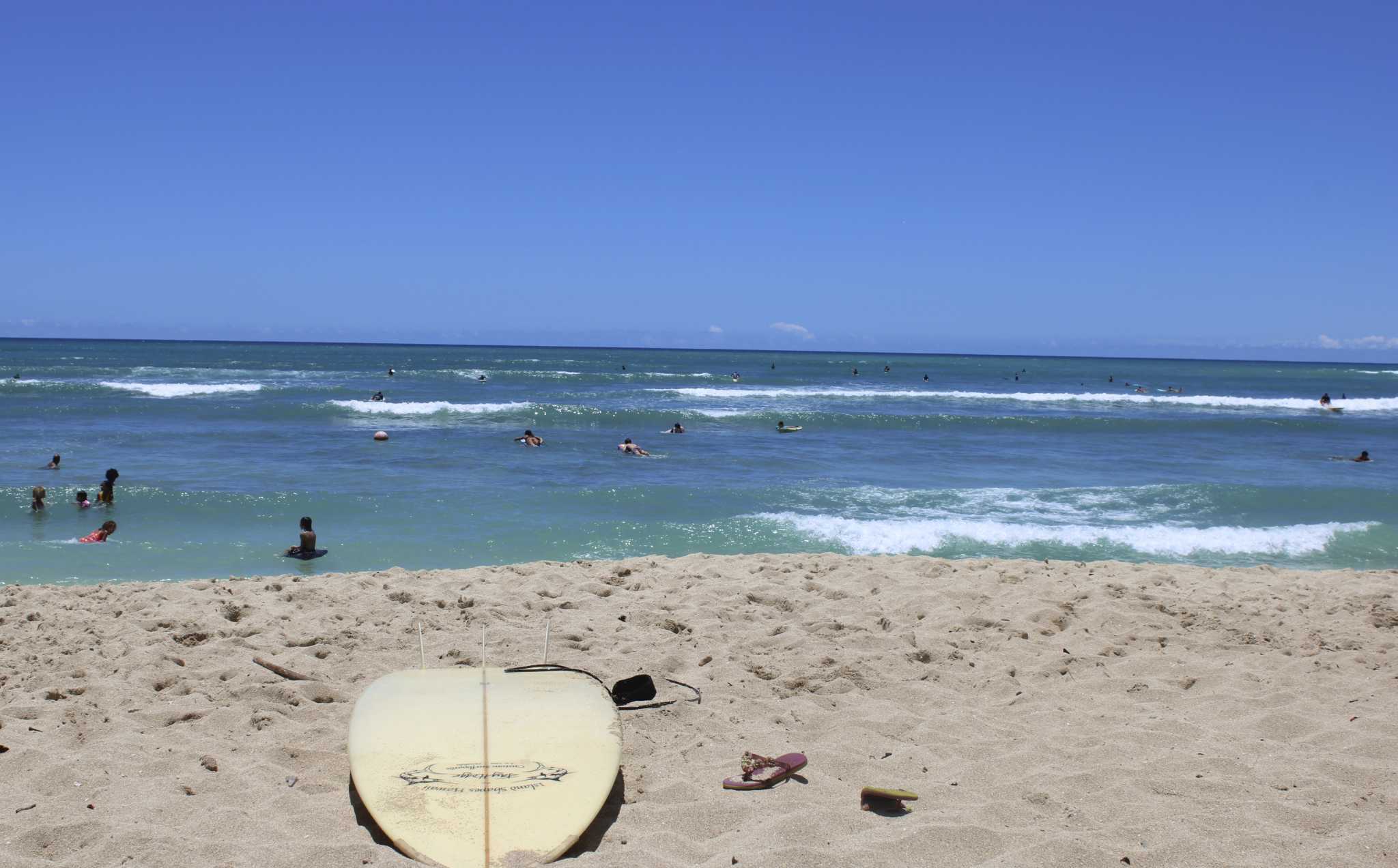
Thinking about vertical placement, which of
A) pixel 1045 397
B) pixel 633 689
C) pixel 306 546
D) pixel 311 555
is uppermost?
pixel 1045 397

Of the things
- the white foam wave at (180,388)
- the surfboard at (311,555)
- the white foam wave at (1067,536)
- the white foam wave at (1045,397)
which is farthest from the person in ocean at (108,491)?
the white foam wave at (1045,397)

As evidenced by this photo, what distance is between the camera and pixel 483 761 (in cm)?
446

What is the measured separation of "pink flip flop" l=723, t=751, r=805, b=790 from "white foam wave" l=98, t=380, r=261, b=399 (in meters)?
36.6

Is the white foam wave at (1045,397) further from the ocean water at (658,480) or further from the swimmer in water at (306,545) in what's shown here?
the swimmer in water at (306,545)

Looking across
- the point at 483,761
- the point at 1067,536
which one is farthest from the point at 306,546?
the point at 1067,536

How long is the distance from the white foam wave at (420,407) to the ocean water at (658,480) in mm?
221

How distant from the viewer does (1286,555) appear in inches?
460

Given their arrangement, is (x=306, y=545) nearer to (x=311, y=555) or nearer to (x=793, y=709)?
(x=311, y=555)

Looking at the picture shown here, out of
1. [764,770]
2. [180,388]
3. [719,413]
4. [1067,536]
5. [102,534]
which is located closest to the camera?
[764,770]

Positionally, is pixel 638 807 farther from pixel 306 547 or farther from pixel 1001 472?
pixel 1001 472

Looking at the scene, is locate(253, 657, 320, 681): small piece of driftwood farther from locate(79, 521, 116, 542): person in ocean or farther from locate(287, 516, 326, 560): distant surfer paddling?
locate(79, 521, 116, 542): person in ocean

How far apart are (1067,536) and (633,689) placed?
8.59 m

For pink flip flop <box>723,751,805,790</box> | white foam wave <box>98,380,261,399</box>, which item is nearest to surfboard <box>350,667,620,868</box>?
pink flip flop <box>723,751,805,790</box>

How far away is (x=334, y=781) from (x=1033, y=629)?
4948 millimetres
